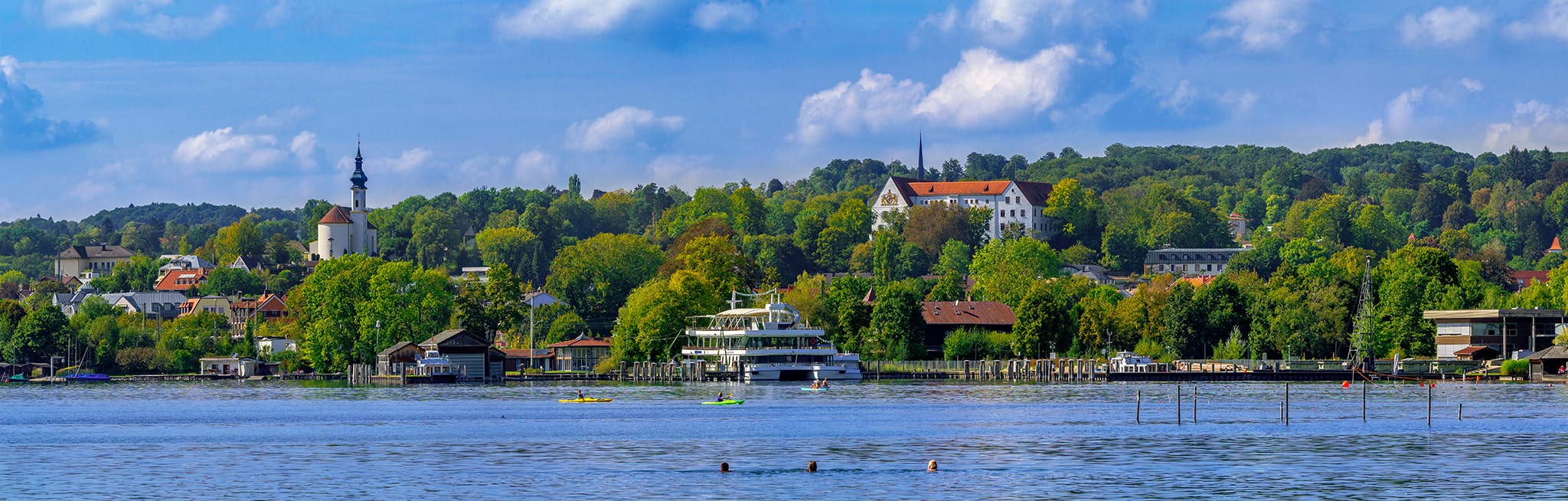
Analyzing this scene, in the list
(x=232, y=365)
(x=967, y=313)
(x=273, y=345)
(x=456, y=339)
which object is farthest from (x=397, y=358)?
(x=967, y=313)

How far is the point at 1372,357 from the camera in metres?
149

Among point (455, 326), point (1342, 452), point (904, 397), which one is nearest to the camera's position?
point (1342, 452)

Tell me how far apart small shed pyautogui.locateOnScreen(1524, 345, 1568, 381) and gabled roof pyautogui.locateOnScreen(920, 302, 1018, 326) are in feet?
154

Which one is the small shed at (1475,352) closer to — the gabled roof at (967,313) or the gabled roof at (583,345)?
the gabled roof at (967,313)

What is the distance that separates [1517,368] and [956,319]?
50.3m

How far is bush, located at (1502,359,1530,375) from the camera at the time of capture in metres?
142

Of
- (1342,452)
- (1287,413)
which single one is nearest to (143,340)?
(1287,413)

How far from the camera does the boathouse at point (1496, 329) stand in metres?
147

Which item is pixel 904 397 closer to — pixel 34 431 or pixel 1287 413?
pixel 1287 413

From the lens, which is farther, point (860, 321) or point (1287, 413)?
point (860, 321)

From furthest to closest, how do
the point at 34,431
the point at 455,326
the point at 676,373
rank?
the point at 455,326 < the point at 676,373 < the point at 34,431

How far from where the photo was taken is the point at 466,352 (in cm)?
16162

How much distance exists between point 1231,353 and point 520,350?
70755mm

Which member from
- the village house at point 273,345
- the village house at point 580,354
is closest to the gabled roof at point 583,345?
the village house at point 580,354
